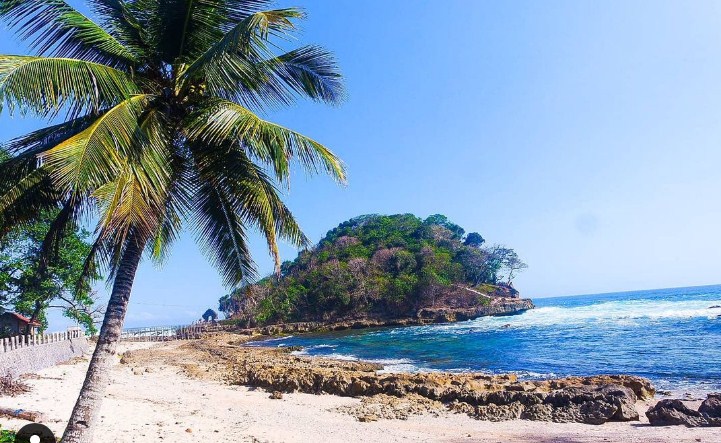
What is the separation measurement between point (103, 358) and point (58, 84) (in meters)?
2.99

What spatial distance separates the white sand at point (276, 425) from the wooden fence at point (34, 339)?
2.20 m

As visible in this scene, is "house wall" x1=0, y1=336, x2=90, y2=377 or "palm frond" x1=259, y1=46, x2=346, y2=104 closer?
"palm frond" x1=259, y1=46, x2=346, y2=104

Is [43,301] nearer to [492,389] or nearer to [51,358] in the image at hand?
[51,358]

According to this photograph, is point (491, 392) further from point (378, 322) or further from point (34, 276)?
point (378, 322)

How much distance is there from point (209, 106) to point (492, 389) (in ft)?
34.4

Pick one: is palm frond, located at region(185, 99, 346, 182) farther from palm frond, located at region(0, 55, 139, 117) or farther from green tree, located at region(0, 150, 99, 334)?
green tree, located at region(0, 150, 99, 334)

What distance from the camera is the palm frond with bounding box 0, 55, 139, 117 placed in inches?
181

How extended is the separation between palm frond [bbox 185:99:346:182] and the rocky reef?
21.3ft

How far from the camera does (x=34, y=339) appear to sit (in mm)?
17547

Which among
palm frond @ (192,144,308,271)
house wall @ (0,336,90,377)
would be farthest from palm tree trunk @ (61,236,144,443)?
house wall @ (0,336,90,377)

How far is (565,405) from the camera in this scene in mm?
10289

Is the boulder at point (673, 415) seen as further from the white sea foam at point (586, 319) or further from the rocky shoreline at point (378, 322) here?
the rocky shoreline at point (378, 322)

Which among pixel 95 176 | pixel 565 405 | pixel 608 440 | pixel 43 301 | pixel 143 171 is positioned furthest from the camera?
pixel 43 301

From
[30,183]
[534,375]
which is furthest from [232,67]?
[534,375]
